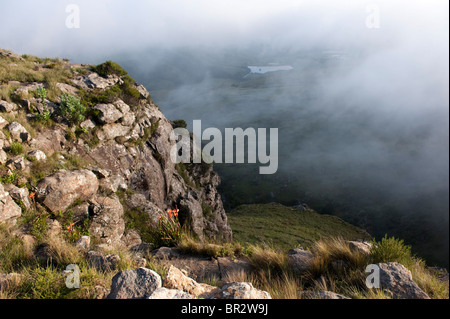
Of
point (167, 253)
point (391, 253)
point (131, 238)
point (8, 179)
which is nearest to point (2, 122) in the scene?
point (8, 179)

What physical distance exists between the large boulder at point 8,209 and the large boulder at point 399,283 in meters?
10.8

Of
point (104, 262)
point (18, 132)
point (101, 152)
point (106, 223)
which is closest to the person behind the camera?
point (104, 262)

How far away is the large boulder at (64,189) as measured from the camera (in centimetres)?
976

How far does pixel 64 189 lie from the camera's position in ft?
33.6

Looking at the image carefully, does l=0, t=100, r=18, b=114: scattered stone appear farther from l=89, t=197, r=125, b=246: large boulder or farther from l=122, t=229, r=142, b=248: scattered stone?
l=122, t=229, r=142, b=248: scattered stone

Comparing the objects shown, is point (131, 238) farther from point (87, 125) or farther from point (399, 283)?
point (399, 283)

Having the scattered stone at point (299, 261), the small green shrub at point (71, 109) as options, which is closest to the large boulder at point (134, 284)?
the scattered stone at point (299, 261)

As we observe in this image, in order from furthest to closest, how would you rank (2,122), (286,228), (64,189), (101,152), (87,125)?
(286,228) < (101,152) < (87,125) < (2,122) < (64,189)

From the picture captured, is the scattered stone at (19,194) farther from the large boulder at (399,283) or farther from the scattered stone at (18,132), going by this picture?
the large boulder at (399,283)

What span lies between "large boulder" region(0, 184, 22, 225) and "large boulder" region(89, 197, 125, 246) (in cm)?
254

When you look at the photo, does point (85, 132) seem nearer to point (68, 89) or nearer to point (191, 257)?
point (68, 89)

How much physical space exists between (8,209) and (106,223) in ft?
11.1

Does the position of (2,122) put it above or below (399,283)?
above
